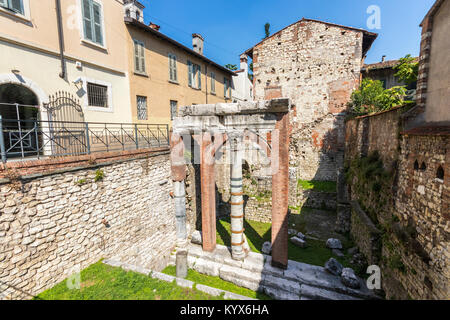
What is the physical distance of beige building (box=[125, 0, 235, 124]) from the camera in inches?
436

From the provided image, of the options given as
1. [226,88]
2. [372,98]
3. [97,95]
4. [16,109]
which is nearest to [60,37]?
[97,95]

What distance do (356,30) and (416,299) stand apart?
16482 mm

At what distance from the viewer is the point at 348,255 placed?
26.5ft

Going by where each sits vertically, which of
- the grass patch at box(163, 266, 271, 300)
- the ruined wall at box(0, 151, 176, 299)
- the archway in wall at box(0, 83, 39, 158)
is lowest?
the grass patch at box(163, 266, 271, 300)

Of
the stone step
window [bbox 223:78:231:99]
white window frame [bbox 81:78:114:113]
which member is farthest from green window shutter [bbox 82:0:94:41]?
window [bbox 223:78:231:99]

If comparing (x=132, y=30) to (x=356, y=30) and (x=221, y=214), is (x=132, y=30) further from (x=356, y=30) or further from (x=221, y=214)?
(x=356, y=30)

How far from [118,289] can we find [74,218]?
7.54 ft

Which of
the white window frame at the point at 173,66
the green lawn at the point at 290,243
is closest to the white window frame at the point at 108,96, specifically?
the white window frame at the point at 173,66

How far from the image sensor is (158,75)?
41.1 ft

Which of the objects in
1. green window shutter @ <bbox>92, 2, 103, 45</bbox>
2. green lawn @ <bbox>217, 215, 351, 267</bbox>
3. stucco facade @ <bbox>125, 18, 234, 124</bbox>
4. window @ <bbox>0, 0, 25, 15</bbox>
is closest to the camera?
window @ <bbox>0, 0, 25, 15</bbox>

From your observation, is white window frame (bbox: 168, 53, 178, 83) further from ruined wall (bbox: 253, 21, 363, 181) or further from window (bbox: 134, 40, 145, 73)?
ruined wall (bbox: 253, 21, 363, 181)

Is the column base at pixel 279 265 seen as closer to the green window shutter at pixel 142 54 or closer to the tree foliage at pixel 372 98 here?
the tree foliage at pixel 372 98

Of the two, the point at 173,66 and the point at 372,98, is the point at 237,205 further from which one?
the point at 372,98
